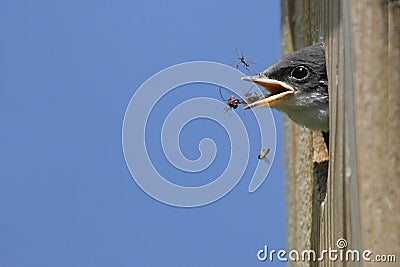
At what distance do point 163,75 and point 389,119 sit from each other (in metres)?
0.54

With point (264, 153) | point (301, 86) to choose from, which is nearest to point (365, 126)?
point (264, 153)

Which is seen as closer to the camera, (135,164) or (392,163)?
(392,163)

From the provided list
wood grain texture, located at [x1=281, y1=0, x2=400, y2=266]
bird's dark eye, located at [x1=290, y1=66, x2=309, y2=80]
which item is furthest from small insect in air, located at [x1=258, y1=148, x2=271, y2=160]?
wood grain texture, located at [x1=281, y1=0, x2=400, y2=266]

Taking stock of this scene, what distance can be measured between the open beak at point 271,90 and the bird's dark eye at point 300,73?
0.03 meters

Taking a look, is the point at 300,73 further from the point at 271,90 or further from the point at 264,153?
the point at 264,153

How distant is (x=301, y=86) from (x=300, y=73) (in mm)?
30

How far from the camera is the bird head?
1844 mm

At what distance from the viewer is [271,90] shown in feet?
6.36

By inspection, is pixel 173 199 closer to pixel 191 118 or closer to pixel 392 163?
pixel 191 118

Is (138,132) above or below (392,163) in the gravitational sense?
above

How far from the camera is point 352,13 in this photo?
4.25 feet

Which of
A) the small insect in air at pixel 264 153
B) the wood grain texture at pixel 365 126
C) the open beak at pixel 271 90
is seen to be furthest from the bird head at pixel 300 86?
the wood grain texture at pixel 365 126

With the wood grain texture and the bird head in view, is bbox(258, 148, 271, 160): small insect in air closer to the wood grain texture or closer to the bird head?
the bird head

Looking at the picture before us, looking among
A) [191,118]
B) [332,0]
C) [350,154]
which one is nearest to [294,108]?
[191,118]
